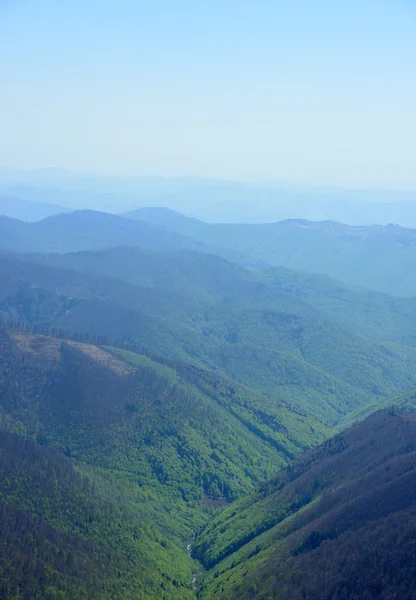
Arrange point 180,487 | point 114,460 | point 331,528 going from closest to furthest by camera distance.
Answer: point 331,528 < point 114,460 < point 180,487

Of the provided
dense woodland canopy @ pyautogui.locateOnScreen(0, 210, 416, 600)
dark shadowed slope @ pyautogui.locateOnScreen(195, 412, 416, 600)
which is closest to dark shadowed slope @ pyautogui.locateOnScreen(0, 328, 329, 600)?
dense woodland canopy @ pyautogui.locateOnScreen(0, 210, 416, 600)

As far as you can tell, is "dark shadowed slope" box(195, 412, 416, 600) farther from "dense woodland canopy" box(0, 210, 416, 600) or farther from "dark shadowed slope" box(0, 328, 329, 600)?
"dark shadowed slope" box(0, 328, 329, 600)

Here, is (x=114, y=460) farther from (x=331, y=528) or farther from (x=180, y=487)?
(x=331, y=528)

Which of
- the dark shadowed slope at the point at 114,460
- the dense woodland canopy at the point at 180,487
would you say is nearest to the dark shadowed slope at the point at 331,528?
the dense woodland canopy at the point at 180,487

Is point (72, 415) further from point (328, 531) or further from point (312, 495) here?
point (328, 531)

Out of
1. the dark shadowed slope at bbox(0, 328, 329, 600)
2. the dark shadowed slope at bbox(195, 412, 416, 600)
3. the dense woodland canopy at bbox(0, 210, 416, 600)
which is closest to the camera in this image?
the dark shadowed slope at bbox(195, 412, 416, 600)

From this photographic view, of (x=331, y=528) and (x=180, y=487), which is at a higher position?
(x=331, y=528)

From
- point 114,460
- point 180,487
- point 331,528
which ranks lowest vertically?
point 180,487

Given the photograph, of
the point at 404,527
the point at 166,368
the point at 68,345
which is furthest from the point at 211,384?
the point at 404,527

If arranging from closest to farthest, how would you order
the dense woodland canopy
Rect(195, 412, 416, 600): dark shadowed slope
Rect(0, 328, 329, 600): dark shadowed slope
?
Rect(195, 412, 416, 600): dark shadowed slope → the dense woodland canopy → Rect(0, 328, 329, 600): dark shadowed slope

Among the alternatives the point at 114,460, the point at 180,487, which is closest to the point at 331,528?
the point at 180,487
